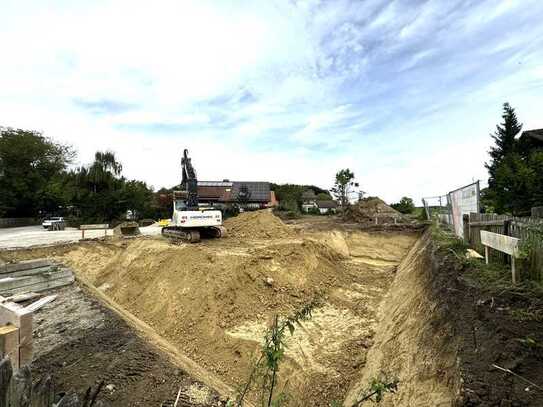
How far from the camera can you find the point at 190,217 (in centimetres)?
1369

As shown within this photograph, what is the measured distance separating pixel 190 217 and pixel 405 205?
30298mm

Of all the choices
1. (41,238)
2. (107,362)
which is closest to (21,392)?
(107,362)

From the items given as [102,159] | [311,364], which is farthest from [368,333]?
[102,159]

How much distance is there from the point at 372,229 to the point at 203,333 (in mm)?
13443

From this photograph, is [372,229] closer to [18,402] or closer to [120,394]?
[120,394]

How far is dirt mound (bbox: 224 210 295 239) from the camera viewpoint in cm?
1600

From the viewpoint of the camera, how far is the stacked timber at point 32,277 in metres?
5.80

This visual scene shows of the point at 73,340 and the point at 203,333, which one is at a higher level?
the point at 73,340

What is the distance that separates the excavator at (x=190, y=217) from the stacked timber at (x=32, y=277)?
667cm

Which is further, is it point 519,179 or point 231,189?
point 231,189

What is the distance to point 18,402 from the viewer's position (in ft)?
6.61

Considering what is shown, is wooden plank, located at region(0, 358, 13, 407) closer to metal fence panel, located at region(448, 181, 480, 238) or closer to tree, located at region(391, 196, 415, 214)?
metal fence panel, located at region(448, 181, 480, 238)

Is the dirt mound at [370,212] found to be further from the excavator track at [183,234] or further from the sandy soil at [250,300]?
the excavator track at [183,234]

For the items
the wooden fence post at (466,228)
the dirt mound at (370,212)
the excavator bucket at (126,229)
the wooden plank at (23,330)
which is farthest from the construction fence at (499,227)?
the excavator bucket at (126,229)
